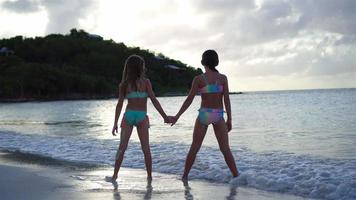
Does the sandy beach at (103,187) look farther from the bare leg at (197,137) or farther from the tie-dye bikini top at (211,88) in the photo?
the tie-dye bikini top at (211,88)

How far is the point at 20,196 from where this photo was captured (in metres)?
6.11

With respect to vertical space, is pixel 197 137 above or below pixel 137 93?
below

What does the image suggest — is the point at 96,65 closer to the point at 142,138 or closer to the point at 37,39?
the point at 37,39

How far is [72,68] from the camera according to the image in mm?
137625

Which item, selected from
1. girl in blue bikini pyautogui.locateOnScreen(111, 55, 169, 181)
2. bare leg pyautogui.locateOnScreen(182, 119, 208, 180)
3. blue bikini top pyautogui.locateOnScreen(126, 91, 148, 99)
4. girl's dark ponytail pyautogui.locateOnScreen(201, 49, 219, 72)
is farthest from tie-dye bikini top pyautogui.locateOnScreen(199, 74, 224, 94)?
blue bikini top pyautogui.locateOnScreen(126, 91, 148, 99)

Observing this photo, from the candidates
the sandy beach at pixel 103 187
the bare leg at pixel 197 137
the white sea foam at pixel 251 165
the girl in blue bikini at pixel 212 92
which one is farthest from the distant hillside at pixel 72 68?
the girl in blue bikini at pixel 212 92

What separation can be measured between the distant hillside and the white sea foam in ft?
351

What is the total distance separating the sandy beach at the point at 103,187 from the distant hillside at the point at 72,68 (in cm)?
11135

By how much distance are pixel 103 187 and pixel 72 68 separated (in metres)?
135

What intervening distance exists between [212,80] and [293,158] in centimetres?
376

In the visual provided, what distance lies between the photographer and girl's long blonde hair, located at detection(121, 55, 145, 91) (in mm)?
7039

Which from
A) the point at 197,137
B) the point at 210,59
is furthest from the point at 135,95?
the point at 210,59

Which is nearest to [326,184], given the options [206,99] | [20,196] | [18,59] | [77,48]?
[206,99]

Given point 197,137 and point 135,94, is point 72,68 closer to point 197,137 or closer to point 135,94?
point 135,94
